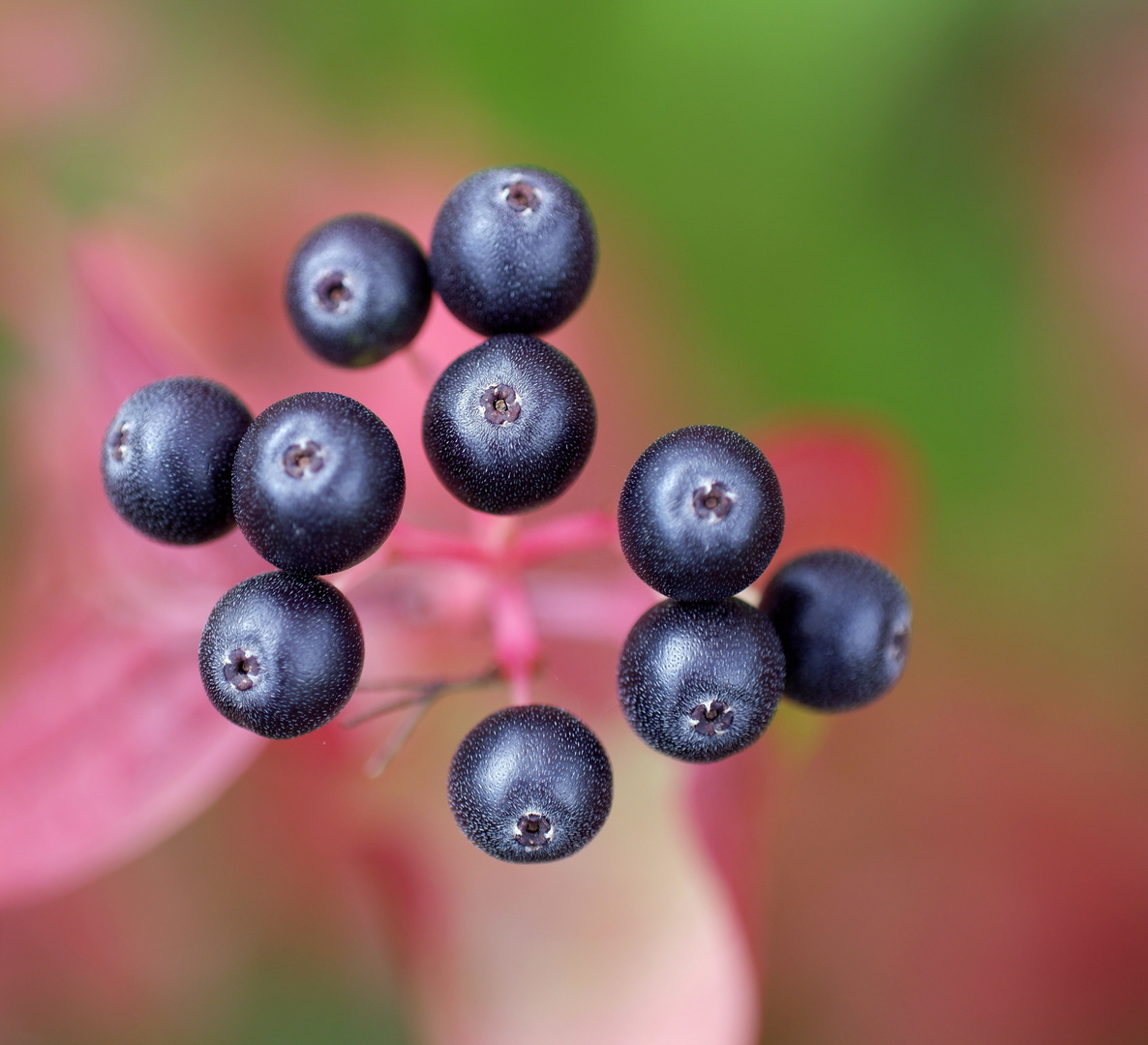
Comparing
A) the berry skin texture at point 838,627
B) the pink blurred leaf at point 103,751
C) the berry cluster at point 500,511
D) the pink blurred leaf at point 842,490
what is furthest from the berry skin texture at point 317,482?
the pink blurred leaf at point 842,490

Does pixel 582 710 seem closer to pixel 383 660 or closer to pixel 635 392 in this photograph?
pixel 383 660

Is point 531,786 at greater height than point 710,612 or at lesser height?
lesser

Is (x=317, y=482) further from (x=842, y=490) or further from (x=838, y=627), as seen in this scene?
(x=842, y=490)

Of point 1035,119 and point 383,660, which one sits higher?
point 1035,119

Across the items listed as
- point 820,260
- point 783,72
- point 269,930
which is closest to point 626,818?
point 269,930

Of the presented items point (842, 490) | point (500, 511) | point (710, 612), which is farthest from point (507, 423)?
point (842, 490)

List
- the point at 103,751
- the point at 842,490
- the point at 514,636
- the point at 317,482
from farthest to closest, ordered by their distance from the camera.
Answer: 1. the point at 842,490
2. the point at 103,751
3. the point at 514,636
4. the point at 317,482
